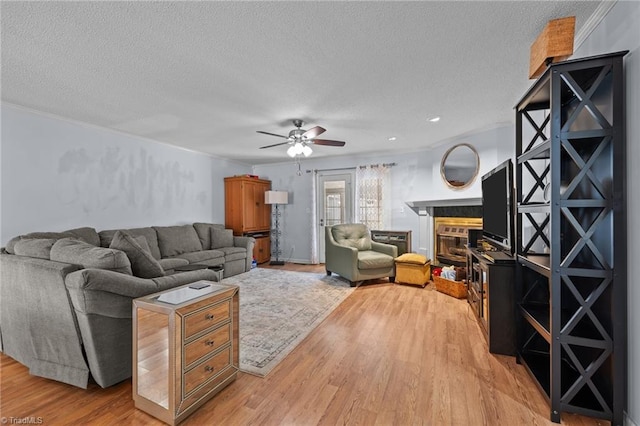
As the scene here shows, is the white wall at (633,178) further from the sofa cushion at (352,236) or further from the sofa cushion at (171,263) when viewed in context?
the sofa cushion at (171,263)

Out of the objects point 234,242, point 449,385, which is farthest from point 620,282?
point 234,242

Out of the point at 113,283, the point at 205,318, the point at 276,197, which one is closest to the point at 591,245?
the point at 205,318

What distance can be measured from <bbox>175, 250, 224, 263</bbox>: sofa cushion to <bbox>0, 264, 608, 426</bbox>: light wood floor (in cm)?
227

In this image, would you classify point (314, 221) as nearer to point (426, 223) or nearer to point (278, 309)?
point (426, 223)

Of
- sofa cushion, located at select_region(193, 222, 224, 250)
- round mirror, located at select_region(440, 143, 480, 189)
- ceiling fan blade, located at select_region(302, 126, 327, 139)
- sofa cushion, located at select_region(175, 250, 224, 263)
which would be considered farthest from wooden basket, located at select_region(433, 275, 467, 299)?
sofa cushion, located at select_region(193, 222, 224, 250)

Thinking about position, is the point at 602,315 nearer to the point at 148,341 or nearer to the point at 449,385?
the point at 449,385

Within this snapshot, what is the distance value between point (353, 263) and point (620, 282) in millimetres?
3054

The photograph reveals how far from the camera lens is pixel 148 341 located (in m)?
1.64

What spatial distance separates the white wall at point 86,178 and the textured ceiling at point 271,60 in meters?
0.32

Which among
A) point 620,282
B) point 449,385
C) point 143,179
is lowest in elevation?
point 449,385

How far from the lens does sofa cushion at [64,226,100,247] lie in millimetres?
3446

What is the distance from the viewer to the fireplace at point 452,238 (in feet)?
14.3

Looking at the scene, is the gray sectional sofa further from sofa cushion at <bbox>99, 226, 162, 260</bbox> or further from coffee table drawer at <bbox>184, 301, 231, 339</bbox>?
sofa cushion at <bbox>99, 226, 162, 260</bbox>

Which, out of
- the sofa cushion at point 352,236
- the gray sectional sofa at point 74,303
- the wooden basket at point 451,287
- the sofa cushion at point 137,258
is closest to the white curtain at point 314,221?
the sofa cushion at point 352,236
